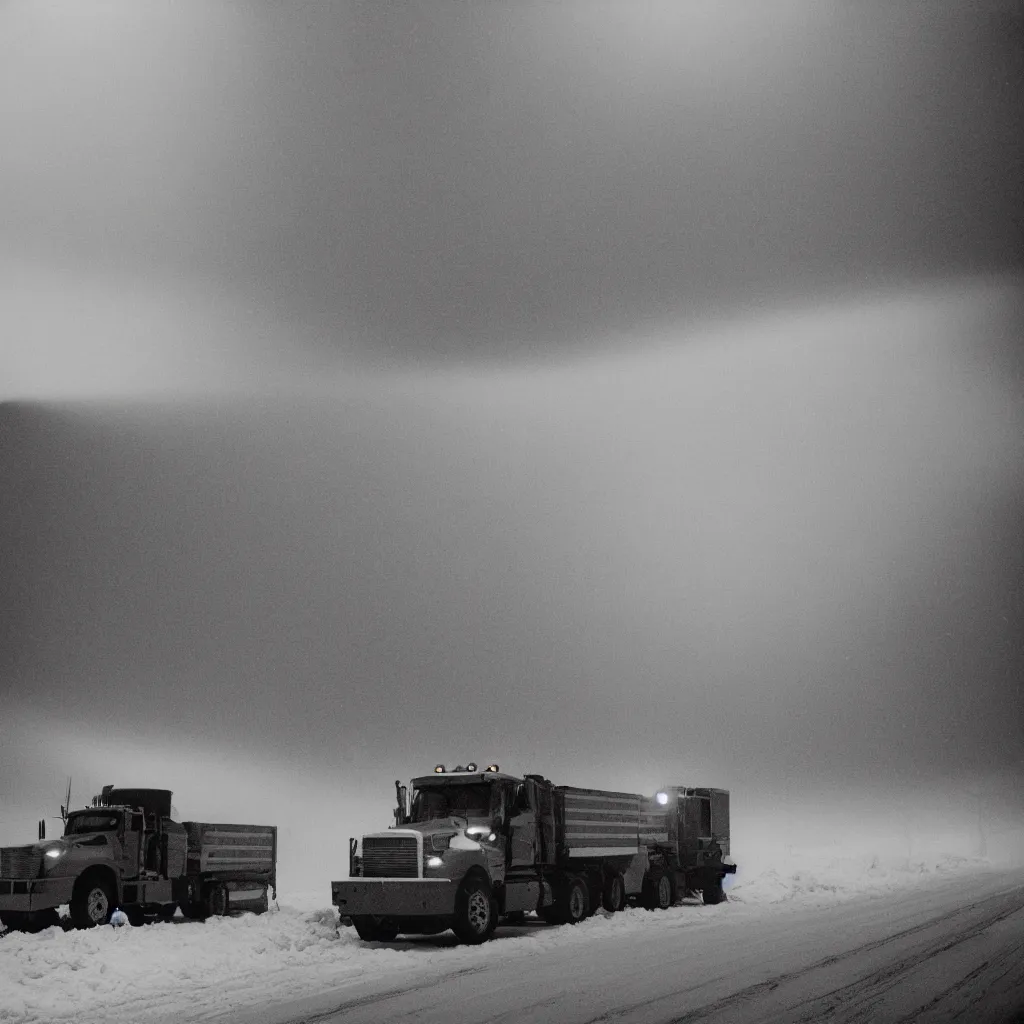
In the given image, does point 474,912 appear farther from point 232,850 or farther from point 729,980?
point 232,850

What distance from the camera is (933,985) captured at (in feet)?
37.8

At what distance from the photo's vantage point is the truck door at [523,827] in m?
19.5

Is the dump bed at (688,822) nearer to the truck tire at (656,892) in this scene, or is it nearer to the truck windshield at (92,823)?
the truck tire at (656,892)

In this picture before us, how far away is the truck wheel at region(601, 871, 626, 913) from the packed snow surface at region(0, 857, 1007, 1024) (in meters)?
0.31

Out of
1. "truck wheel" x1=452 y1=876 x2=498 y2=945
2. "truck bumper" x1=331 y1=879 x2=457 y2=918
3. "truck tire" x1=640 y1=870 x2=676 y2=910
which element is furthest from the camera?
"truck tire" x1=640 y1=870 x2=676 y2=910

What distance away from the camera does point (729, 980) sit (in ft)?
40.5

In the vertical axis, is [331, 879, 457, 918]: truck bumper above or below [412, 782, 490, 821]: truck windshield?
below

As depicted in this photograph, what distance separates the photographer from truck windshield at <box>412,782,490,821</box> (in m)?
19.8

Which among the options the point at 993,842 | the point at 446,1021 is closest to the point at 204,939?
the point at 446,1021

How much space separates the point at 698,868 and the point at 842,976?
13889mm

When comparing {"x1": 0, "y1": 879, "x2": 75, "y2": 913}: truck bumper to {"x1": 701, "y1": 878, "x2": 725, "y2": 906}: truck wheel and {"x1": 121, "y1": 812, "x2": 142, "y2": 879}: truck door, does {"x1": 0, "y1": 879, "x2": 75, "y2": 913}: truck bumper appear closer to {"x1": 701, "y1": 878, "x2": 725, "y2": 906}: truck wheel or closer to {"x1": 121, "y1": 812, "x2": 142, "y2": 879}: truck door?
{"x1": 121, "y1": 812, "x2": 142, "y2": 879}: truck door

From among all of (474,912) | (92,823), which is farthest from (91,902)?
(474,912)

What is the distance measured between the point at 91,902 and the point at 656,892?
35.8 feet

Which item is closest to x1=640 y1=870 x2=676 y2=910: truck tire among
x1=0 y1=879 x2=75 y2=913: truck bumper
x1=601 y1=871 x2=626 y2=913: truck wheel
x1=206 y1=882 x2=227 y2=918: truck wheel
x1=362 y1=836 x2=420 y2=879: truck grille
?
x1=601 y1=871 x2=626 y2=913: truck wheel
